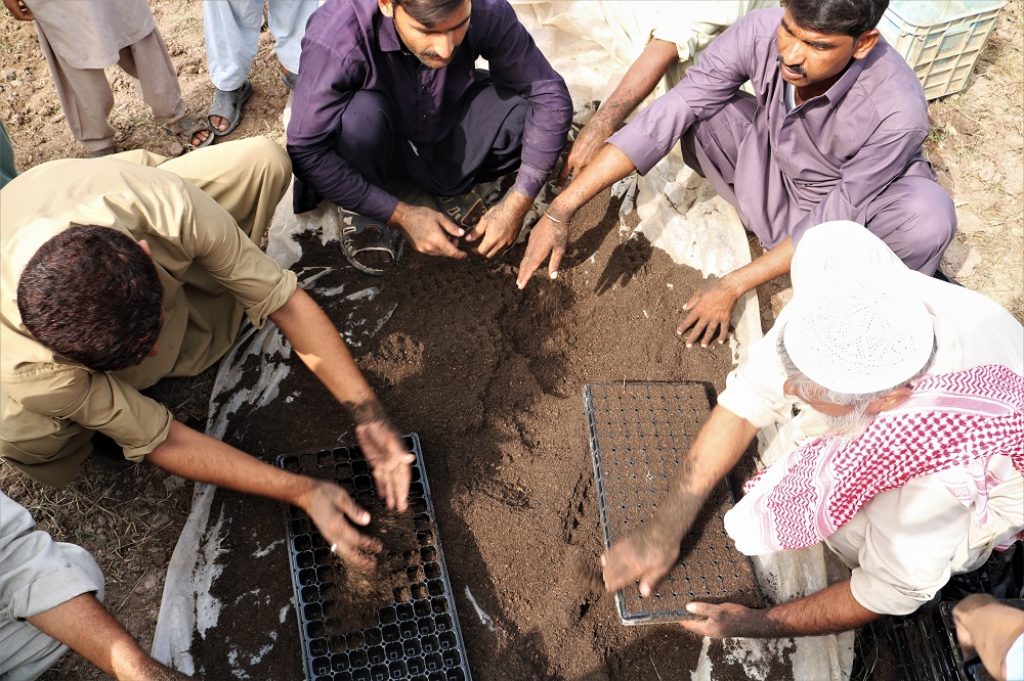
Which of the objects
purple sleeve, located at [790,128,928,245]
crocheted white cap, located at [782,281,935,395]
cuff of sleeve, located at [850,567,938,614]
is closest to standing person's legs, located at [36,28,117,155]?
purple sleeve, located at [790,128,928,245]

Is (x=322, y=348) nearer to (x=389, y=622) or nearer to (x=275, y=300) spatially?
(x=275, y=300)

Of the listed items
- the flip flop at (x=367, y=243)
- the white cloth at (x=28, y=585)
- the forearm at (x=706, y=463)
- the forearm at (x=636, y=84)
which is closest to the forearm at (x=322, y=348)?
the flip flop at (x=367, y=243)

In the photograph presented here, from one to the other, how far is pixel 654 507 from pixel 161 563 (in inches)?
52.5

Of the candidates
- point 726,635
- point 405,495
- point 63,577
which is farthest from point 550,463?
point 63,577

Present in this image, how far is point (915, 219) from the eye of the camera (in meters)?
2.22

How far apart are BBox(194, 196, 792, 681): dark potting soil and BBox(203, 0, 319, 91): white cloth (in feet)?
2.97

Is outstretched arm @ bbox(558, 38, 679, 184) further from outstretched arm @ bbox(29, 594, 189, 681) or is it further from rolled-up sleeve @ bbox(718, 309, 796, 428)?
outstretched arm @ bbox(29, 594, 189, 681)

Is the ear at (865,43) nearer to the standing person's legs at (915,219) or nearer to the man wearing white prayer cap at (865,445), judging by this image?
the standing person's legs at (915,219)

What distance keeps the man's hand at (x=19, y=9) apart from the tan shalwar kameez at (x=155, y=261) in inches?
30.0

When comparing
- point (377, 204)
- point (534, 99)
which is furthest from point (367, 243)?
point (534, 99)

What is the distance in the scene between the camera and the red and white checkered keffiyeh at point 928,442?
1457 mm

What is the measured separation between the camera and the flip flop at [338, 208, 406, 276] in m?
2.53

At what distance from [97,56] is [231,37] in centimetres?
50

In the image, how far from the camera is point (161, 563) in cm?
215
